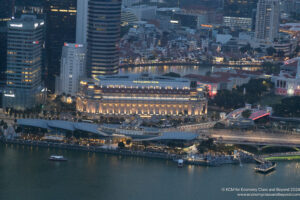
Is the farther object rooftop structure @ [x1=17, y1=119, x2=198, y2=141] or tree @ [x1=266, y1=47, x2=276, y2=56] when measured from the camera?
tree @ [x1=266, y1=47, x2=276, y2=56]

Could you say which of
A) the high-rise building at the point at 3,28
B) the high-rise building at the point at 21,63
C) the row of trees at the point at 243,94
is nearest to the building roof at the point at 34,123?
the high-rise building at the point at 21,63

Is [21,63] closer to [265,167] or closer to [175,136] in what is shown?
[175,136]

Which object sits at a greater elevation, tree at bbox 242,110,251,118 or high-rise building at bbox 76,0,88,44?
high-rise building at bbox 76,0,88,44

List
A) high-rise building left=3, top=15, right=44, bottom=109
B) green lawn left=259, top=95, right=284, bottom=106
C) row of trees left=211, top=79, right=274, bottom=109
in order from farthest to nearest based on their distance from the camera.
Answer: green lawn left=259, top=95, right=284, bottom=106, row of trees left=211, top=79, right=274, bottom=109, high-rise building left=3, top=15, right=44, bottom=109

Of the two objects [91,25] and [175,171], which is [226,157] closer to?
[175,171]

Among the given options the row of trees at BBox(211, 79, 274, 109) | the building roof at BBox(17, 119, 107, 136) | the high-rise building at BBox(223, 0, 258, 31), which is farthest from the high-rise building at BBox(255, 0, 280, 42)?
the building roof at BBox(17, 119, 107, 136)

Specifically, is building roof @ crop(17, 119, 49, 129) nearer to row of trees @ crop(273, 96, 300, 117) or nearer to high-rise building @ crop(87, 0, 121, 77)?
high-rise building @ crop(87, 0, 121, 77)

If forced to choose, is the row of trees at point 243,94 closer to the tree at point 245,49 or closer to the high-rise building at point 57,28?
the high-rise building at point 57,28
